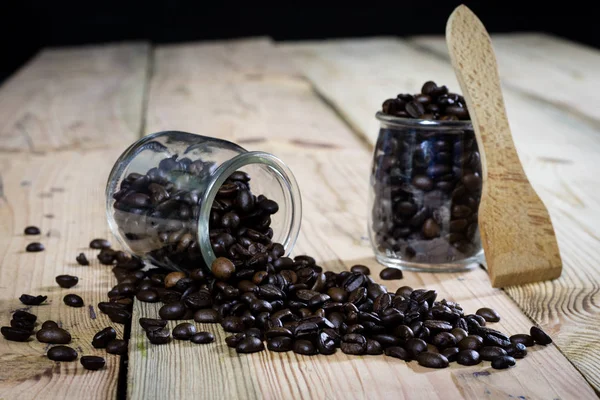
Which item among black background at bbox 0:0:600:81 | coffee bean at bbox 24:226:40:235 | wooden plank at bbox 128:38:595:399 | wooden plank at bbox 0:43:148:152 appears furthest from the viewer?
black background at bbox 0:0:600:81

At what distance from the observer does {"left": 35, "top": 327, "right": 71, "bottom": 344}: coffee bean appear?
115cm

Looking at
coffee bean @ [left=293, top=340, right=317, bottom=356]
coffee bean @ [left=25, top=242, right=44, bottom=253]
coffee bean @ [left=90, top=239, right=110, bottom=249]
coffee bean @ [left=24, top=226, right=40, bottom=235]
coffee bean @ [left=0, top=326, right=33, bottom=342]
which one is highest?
coffee bean @ [left=293, top=340, right=317, bottom=356]

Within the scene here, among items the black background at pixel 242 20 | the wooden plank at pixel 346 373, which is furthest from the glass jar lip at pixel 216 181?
the black background at pixel 242 20

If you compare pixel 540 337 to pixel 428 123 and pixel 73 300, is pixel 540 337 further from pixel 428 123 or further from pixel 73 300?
pixel 73 300

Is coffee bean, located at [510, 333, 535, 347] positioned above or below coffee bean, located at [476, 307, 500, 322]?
above

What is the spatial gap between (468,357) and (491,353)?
0.10ft

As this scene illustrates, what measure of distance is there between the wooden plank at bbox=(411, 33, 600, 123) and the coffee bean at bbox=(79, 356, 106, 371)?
194 centimetres

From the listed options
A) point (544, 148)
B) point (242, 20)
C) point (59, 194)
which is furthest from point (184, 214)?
point (242, 20)

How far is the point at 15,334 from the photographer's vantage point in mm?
1154

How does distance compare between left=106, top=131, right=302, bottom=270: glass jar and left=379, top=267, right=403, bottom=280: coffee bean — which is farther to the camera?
left=379, top=267, right=403, bottom=280: coffee bean

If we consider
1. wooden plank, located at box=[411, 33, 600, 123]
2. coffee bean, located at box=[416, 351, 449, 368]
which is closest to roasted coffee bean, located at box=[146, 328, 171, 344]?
coffee bean, located at box=[416, 351, 449, 368]

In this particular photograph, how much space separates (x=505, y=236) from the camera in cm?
139

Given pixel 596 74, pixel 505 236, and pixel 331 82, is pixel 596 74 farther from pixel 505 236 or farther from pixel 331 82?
pixel 505 236

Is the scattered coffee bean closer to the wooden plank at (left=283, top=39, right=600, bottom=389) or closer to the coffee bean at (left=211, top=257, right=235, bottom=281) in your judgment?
the coffee bean at (left=211, top=257, right=235, bottom=281)
